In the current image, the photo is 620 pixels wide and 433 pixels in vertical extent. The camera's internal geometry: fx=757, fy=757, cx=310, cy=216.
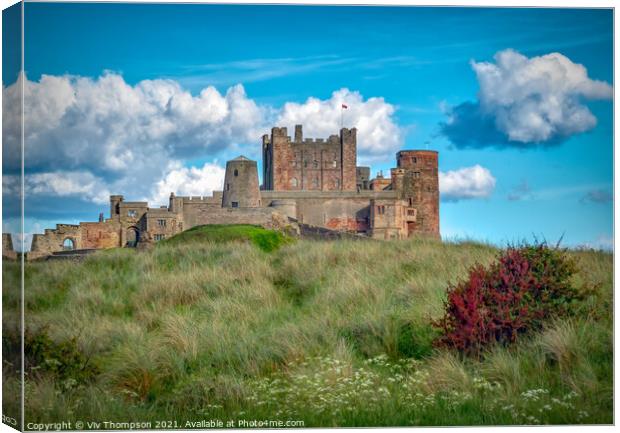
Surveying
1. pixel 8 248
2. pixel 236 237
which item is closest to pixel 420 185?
pixel 236 237

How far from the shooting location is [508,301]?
7.50 meters

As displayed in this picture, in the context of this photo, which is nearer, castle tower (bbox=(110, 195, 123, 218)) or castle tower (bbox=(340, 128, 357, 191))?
castle tower (bbox=(110, 195, 123, 218))

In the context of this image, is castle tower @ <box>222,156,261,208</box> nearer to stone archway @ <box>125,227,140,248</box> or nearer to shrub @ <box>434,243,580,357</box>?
stone archway @ <box>125,227,140,248</box>

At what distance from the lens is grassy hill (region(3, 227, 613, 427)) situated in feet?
21.7

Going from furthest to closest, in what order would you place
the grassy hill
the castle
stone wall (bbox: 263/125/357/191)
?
stone wall (bbox: 263/125/357/191) → the castle → the grassy hill

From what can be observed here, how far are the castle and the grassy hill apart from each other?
1077 inches

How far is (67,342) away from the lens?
793 centimetres

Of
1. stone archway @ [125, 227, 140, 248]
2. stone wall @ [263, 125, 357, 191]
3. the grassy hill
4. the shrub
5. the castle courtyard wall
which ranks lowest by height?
the grassy hill

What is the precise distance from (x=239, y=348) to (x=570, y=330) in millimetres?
3283

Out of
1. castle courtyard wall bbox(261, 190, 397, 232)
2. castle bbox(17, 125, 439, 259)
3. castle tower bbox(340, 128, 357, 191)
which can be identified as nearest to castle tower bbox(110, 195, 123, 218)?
castle bbox(17, 125, 439, 259)

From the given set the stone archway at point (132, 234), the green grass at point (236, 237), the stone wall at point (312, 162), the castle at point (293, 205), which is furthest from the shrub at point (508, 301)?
the stone wall at point (312, 162)

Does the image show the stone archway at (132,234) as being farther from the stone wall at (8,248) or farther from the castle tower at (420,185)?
the stone wall at (8,248)

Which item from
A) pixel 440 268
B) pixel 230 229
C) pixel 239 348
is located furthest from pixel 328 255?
pixel 230 229

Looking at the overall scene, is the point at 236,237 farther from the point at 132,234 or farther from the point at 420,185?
the point at 420,185
